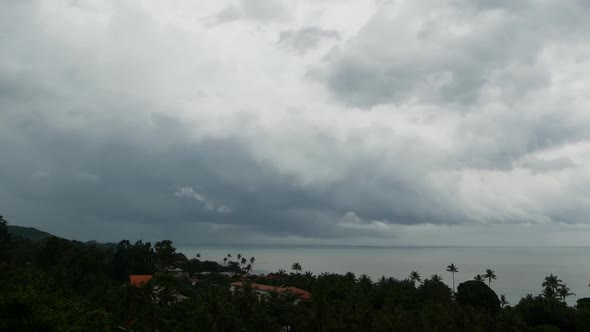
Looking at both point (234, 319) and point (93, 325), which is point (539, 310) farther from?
point (93, 325)

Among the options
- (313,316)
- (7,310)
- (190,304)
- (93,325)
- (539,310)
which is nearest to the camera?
(7,310)

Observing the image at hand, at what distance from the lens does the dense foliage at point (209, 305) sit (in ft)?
87.6

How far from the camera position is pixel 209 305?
49844 millimetres

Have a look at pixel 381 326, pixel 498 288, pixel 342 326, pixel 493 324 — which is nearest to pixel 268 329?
pixel 342 326

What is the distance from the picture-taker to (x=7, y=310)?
19.3m

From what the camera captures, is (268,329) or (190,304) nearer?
(268,329)

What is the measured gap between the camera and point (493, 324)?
6656cm

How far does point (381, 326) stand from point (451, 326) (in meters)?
9.73

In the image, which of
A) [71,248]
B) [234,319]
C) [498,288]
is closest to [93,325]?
[234,319]

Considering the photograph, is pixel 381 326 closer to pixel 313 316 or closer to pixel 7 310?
pixel 313 316

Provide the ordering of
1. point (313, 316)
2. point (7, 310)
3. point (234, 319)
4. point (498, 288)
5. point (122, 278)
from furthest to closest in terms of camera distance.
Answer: point (498, 288) < point (122, 278) < point (313, 316) < point (234, 319) < point (7, 310)

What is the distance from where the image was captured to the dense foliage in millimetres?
26700

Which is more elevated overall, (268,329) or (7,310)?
(7,310)

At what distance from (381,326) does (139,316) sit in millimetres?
29704
